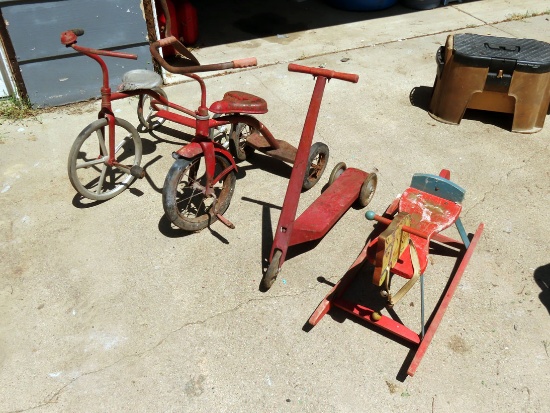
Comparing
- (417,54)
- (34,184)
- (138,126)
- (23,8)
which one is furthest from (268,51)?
(34,184)

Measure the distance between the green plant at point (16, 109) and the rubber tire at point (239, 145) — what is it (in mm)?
2262

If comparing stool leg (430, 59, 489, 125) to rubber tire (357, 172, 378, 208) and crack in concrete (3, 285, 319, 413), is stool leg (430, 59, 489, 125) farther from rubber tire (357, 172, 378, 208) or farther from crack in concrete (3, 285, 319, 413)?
crack in concrete (3, 285, 319, 413)

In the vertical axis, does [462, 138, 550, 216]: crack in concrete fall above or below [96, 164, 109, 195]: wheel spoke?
below

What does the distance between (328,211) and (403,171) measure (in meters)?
1.14

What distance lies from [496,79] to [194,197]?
2926mm

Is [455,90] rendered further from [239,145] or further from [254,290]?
[254,290]

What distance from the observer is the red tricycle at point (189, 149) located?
128 inches

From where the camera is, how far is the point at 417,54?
6.31 metres

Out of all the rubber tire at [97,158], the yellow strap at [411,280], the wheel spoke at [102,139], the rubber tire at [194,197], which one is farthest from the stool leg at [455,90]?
the wheel spoke at [102,139]

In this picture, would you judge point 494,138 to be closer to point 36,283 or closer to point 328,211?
point 328,211

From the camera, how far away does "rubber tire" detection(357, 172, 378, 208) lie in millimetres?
3682

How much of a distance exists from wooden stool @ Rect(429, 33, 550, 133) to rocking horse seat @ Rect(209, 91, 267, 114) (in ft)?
7.01

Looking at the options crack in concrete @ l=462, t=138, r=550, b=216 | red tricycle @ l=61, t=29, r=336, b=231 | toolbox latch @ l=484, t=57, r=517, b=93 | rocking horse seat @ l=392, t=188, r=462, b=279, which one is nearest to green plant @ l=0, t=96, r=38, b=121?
red tricycle @ l=61, t=29, r=336, b=231

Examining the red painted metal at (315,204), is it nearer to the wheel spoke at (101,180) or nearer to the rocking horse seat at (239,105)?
the rocking horse seat at (239,105)
